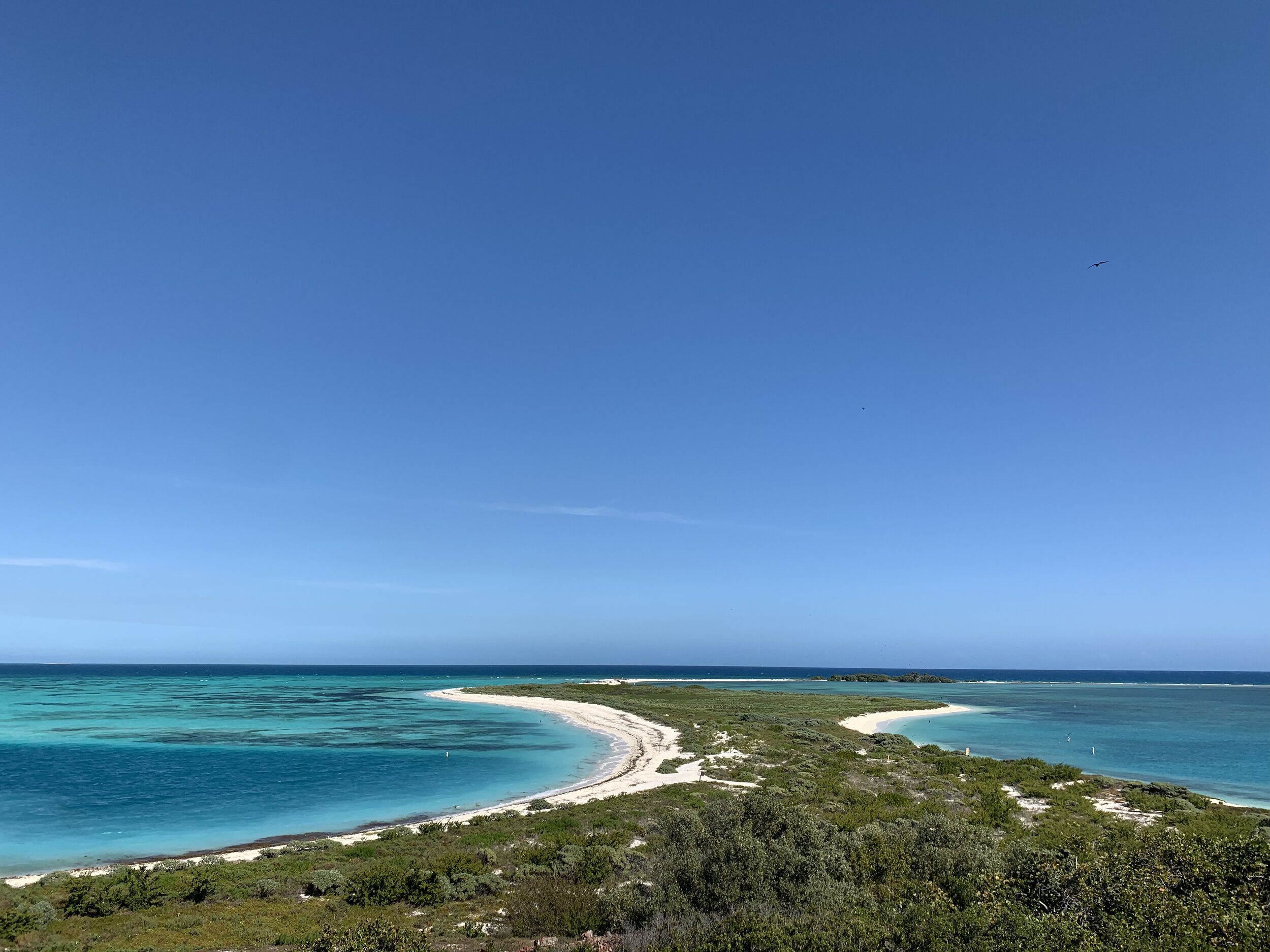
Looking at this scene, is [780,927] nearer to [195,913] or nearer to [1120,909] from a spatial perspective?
[1120,909]

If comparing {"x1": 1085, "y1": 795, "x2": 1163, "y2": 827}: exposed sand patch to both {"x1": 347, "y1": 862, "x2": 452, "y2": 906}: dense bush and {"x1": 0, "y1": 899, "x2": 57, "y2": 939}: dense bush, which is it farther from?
{"x1": 0, "y1": 899, "x2": 57, "y2": 939}: dense bush

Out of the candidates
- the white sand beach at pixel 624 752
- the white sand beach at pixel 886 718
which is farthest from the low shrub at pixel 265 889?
A: the white sand beach at pixel 886 718

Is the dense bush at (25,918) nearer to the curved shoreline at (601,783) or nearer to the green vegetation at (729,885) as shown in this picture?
the green vegetation at (729,885)

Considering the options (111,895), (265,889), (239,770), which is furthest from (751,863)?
(239,770)

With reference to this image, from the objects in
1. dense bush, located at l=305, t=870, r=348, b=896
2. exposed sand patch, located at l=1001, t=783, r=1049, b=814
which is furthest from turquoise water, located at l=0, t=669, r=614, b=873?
exposed sand patch, located at l=1001, t=783, r=1049, b=814

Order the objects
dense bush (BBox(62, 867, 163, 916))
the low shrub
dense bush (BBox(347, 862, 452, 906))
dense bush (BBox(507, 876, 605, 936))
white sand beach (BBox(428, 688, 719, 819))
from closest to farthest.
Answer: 1. dense bush (BBox(507, 876, 605, 936))
2. dense bush (BBox(62, 867, 163, 916))
3. dense bush (BBox(347, 862, 452, 906))
4. the low shrub
5. white sand beach (BBox(428, 688, 719, 819))

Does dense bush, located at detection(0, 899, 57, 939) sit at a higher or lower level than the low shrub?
higher

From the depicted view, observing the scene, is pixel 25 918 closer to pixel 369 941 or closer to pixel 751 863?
pixel 369 941

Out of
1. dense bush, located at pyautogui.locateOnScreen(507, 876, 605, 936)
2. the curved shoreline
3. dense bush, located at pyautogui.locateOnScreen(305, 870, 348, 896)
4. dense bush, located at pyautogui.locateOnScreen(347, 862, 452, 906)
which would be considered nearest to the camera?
dense bush, located at pyautogui.locateOnScreen(507, 876, 605, 936)
